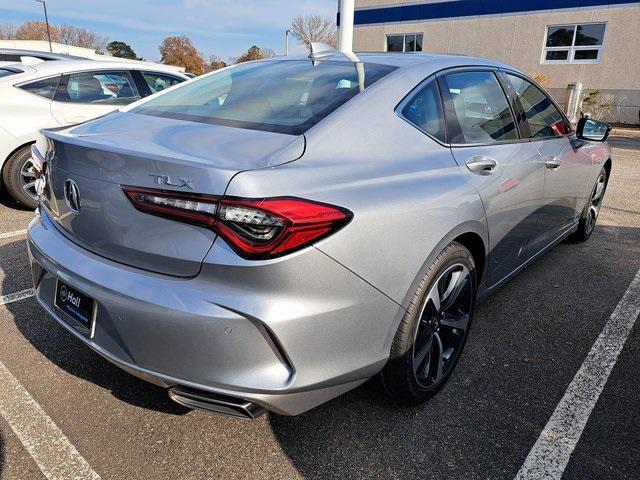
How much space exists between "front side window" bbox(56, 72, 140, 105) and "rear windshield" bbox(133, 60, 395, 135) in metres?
3.28

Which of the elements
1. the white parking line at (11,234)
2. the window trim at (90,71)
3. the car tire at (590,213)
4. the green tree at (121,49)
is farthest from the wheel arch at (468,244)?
the green tree at (121,49)

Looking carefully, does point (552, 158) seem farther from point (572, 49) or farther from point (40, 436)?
point (572, 49)

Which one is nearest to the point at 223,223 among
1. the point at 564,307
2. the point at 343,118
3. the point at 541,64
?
the point at 343,118

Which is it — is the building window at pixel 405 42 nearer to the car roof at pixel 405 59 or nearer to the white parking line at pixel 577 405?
the car roof at pixel 405 59

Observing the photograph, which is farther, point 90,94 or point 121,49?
point 121,49

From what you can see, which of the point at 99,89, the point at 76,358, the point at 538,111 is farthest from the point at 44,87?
the point at 538,111

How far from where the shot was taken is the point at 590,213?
15.6 ft

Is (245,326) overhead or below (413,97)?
below

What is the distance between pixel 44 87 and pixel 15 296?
118 inches

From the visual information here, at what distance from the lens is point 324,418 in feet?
7.45

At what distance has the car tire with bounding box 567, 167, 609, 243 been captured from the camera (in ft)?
14.9

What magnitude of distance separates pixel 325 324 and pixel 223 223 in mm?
481

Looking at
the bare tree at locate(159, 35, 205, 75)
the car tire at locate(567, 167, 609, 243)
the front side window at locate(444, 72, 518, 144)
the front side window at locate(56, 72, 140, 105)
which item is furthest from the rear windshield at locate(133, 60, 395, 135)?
the bare tree at locate(159, 35, 205, 75)

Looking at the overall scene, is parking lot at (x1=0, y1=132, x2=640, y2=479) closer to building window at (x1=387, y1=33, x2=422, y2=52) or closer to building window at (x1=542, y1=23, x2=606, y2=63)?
building window at (x1=542, y1=23, x2=606, y2=63)
